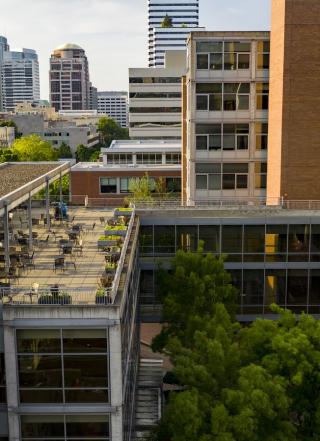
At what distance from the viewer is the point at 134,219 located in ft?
114

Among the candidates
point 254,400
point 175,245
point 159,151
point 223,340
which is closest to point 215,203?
point 175,245

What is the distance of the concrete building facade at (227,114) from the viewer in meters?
42.8

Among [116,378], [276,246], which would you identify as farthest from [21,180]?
[116,378]


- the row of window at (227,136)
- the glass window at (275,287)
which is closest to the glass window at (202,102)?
the row of window at (227,136)

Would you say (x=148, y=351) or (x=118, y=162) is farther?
(x=118, y=162)

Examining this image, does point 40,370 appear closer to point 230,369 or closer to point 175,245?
point 230,369

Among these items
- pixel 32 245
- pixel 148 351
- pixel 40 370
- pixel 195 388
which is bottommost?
pixel 148 351

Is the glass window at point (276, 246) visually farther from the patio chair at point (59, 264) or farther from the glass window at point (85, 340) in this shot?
the glass window at point (85, 340)

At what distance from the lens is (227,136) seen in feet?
145

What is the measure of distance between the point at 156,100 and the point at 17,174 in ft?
251

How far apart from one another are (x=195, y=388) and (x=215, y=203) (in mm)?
24621

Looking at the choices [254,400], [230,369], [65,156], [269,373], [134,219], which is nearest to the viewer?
[254,400]

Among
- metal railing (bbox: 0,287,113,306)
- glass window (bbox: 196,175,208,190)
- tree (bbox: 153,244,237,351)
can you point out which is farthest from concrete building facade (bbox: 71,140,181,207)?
metal railing (bbox: 0,287,113,306)

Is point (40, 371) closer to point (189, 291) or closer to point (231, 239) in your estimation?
point (189, 291)
